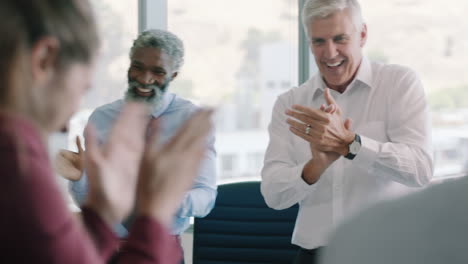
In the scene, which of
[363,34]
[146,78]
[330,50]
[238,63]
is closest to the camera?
[330,50]

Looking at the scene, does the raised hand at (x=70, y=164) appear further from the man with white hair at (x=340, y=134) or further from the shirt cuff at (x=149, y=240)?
the shirt cuff at (x=149, y=240)

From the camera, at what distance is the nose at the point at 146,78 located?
3172 millimetres

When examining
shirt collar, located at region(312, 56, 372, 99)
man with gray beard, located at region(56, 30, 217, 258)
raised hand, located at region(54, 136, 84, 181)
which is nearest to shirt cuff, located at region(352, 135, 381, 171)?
→ shirt collar, located at region(312, 56, 372, 99)

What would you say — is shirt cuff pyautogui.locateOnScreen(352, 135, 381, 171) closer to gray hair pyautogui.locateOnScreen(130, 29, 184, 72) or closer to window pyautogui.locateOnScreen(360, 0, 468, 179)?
gray hair pyautogui.locateOnScreen(130, 29, 184, 72)

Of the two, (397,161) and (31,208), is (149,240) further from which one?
(397,161)

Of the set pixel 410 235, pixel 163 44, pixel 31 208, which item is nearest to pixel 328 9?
pixel 163 44

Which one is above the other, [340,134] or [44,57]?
[44,57]

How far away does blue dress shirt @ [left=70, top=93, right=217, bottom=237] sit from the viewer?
2.95m

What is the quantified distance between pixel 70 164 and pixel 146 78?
52cm

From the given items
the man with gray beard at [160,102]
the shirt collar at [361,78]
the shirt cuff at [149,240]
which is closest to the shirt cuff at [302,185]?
the shirt collar at [361,78]

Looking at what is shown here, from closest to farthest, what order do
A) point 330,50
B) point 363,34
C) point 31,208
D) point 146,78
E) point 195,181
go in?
1. point 31,208
2. point 330,50
3. point 363,34
4. point 195,181
5. point 146,78

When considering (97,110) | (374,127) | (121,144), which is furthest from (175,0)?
(121,144)

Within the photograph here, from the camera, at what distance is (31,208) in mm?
775

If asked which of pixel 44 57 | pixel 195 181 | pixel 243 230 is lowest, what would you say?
pixel 243 230
